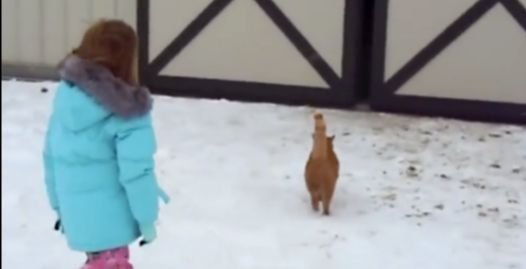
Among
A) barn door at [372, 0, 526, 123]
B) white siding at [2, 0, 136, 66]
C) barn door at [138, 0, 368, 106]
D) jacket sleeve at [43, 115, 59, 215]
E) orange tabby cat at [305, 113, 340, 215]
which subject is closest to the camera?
jacket sleeve at [43, 115, 59, 215]

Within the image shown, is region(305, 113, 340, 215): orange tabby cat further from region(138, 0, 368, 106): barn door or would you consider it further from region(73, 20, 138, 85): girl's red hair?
region(138, 0, 368, 106): barn door

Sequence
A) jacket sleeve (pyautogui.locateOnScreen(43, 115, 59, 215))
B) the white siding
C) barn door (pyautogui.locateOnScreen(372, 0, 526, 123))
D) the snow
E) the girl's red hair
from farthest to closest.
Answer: the white siding < barn door (pyautogui.locateOnScreen(372, 0, 526, 123)) < the snow < jacket sleeve (pyautogui.locateOnScreen(43, 115, 59, 215)) < the girl's red hair

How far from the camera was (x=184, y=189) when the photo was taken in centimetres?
634

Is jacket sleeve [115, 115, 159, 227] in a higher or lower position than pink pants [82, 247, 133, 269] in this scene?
higher

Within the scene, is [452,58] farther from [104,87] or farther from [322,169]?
[104,87]

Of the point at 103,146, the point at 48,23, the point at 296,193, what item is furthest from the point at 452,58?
the point at 103,146

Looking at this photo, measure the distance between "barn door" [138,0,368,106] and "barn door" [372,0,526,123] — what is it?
27cm

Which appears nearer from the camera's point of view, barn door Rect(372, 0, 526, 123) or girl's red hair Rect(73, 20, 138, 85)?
girl's red hair Rect(73, 20, 138, 85)

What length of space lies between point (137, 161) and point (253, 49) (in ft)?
17.1

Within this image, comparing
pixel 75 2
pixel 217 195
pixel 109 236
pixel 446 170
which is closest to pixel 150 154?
pixel 109 236

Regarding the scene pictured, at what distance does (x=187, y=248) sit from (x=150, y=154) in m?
1.72

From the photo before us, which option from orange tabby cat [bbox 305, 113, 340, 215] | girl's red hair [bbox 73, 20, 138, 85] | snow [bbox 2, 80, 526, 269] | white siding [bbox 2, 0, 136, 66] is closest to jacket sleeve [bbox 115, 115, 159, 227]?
girl's red hair [bbox 73, 20, 138, 85]

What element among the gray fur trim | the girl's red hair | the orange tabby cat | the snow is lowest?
the snow

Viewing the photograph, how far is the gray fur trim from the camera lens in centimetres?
355
